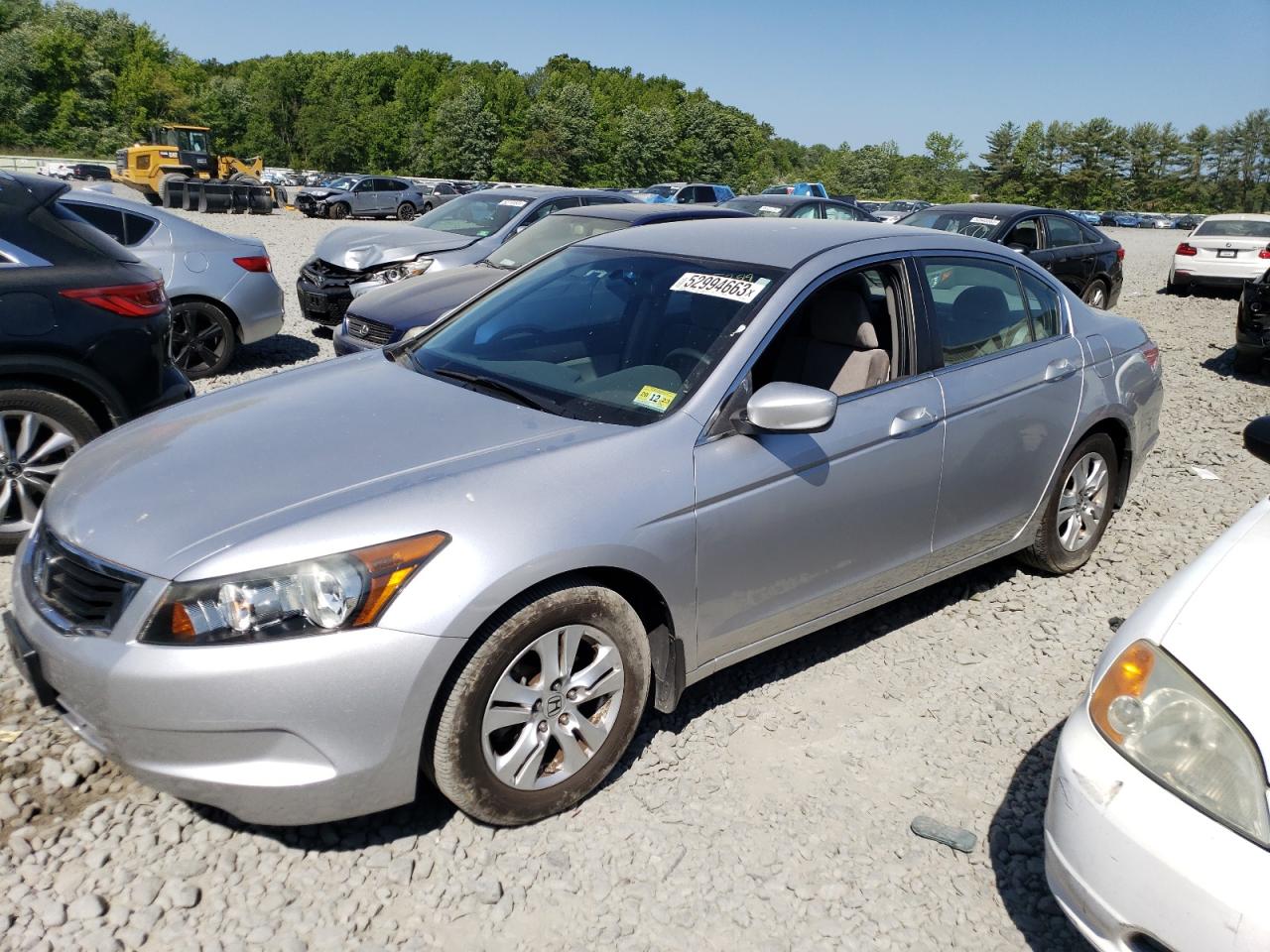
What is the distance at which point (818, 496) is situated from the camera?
3318mm

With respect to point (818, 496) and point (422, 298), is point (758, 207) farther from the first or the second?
point (818, 496)

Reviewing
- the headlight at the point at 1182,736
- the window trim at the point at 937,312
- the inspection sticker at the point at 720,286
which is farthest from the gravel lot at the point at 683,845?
the inspection sticker at the point at 720,286

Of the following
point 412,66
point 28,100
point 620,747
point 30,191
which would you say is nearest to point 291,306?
point 30,191

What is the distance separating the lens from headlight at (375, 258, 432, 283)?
9383 mm

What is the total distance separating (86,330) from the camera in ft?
15.2

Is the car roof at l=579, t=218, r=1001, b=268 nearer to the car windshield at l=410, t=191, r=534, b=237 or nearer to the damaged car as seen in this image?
the damaged car

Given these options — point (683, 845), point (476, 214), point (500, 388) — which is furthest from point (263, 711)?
point (476, 214)

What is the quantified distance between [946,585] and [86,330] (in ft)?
13.9

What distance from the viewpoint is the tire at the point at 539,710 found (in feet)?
8.56

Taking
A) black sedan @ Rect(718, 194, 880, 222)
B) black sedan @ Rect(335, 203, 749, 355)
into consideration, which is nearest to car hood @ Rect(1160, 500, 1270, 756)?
black sedan @ Rect(335, 203, 749, 355)

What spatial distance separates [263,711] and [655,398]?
151cm

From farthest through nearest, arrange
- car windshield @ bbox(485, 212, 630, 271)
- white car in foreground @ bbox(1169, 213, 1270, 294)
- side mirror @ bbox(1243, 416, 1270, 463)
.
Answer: white car in foreground @ bbox(1169, 213, 1270, 294) < car windshield @ bbox(485, 212, 630, 271) < side mirror @ bbox(1243, 416, 1270, 463)

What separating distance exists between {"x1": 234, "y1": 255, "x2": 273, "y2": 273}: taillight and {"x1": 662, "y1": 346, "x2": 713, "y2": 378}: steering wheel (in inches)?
234

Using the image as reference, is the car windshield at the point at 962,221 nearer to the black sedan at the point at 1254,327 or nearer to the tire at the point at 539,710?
the black sedan at the point at 1254,327
